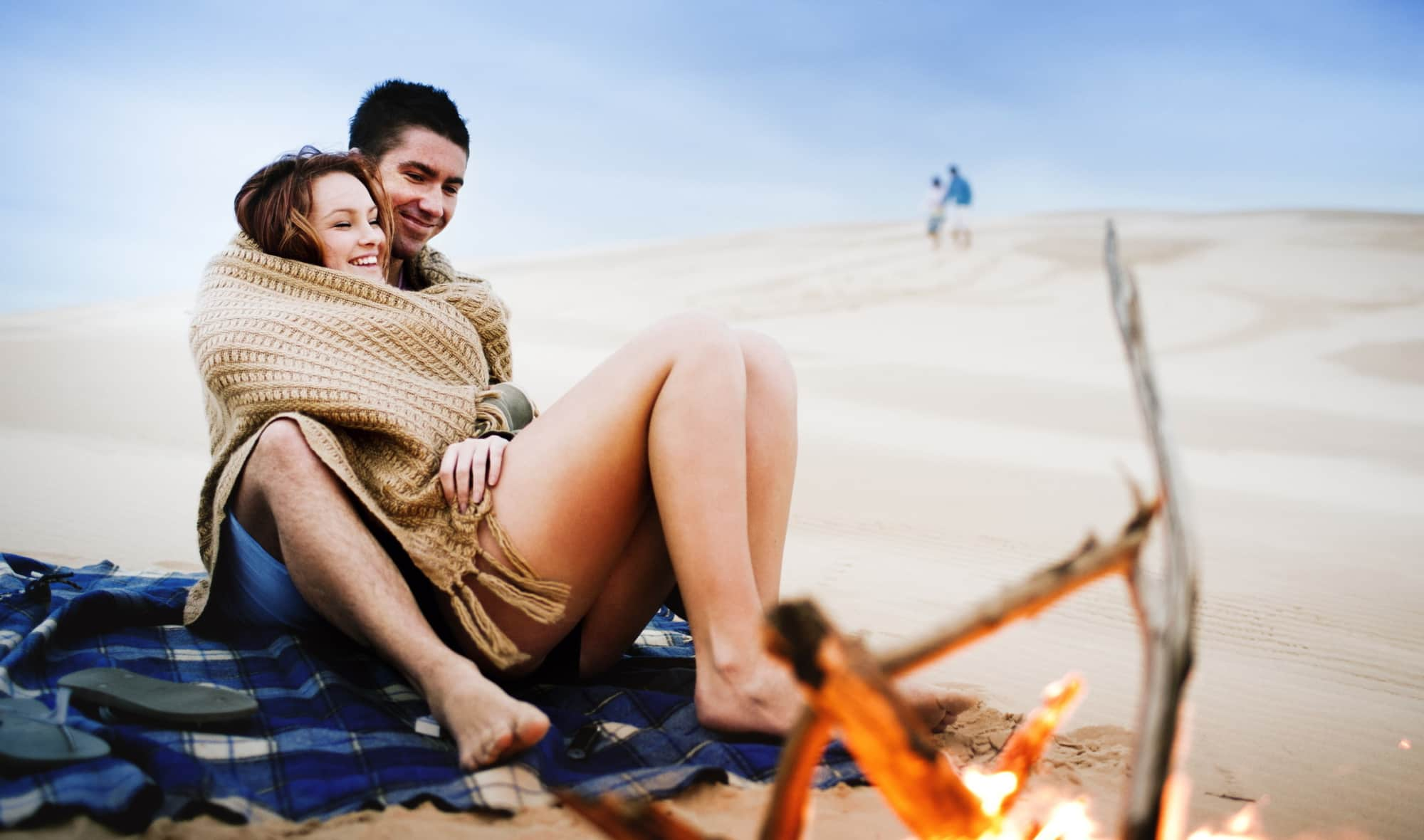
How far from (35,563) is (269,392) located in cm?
165

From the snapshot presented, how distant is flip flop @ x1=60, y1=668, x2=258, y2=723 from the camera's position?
6.18ft

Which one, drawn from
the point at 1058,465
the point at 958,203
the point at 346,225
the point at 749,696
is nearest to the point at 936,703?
the point at 749,696

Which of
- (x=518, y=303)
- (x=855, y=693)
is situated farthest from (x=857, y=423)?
(x=518, y=303)

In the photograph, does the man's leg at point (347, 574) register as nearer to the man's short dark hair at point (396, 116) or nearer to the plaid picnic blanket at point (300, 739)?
the plaid picnic blanket at point (300, 739)

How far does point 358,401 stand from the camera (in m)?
2.12

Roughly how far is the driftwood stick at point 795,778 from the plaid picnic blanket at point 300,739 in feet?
2.71

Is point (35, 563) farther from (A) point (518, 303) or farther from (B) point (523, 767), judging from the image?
(A) point (518, 303)

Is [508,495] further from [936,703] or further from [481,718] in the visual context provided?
[936,703]

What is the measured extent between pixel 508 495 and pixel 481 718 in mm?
475

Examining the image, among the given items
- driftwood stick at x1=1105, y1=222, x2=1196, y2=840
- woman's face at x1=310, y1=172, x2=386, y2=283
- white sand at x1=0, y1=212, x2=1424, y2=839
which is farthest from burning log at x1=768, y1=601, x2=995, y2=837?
woman's face at x1=310, y1=172, x2=386, y2=283

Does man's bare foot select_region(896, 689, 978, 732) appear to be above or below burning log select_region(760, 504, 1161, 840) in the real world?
below

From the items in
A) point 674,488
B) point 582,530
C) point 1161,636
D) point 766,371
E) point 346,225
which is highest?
point 346,225

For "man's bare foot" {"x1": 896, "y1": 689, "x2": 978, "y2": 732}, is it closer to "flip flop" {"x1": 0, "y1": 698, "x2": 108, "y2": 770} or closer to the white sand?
the white sand

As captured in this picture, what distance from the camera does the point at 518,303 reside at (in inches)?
864
